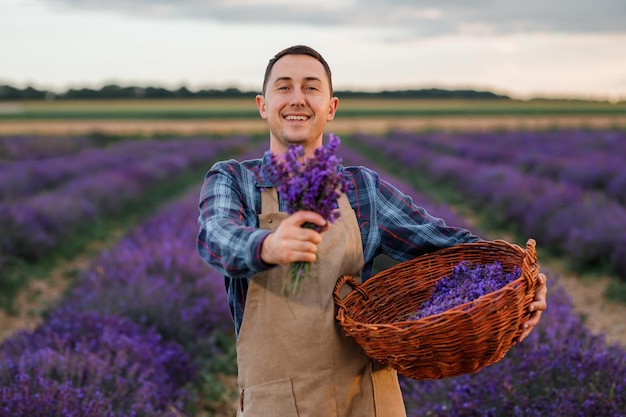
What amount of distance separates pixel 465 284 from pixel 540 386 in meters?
1.40

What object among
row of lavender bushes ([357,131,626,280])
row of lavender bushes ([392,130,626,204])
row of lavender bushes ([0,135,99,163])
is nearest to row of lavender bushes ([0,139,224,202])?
row of lavender bushes ([0,135,99,163])

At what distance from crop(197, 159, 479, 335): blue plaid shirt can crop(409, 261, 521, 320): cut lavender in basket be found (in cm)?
12

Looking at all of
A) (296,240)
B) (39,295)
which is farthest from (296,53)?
(39,295)

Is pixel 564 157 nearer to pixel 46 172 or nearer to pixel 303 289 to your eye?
pixel 46 172

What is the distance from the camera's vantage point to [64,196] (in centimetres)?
1005

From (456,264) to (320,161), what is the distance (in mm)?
824

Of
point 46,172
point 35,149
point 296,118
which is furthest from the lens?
point 35,149

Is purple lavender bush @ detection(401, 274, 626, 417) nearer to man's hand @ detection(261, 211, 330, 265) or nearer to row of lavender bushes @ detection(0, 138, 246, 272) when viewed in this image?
man's hand @ detection(261, 211, 330, 265)

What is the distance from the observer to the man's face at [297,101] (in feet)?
6.45

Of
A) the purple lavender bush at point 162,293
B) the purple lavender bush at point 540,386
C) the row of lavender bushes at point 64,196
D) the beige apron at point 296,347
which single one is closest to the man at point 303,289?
the beige apron at point 296,347

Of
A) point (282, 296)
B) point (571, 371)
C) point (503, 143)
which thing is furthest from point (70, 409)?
point (503, 143)

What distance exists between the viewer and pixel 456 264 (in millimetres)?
2162

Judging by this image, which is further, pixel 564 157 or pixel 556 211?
pixel 564 157

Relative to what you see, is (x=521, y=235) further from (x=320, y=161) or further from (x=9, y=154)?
(x=9, y=154)
